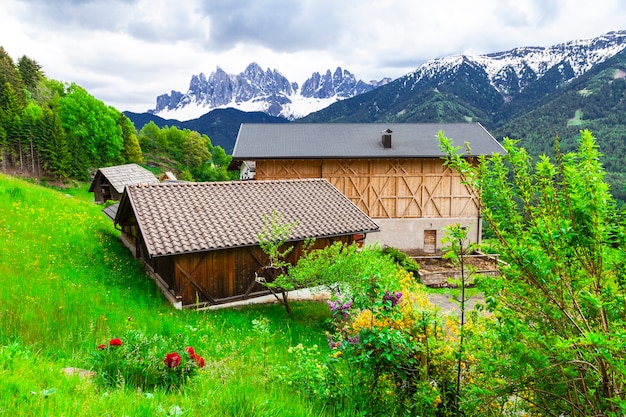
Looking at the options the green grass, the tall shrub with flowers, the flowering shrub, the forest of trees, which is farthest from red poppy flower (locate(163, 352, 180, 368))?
the forest of trees

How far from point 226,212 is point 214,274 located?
2432 mm

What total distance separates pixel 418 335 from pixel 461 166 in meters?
2.40

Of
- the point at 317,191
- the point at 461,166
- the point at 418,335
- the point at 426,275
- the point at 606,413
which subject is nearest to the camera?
the point at 606,413

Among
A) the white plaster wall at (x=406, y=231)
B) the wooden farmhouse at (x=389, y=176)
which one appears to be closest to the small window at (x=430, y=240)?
the wooden farmhouse at (x=389, y=176)

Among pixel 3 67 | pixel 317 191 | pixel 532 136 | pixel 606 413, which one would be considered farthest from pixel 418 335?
pixel 532 136

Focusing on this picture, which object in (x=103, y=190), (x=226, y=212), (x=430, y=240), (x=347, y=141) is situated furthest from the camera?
(x=103, y=190)

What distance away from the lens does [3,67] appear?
59500 mm

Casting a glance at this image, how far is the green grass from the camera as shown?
149 inches

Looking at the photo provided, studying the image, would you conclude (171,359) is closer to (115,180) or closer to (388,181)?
(388,181)

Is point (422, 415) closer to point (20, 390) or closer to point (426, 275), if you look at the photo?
point (20, 390)

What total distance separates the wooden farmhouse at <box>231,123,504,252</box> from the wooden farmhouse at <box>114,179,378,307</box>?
8.50m

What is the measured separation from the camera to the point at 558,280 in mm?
3398

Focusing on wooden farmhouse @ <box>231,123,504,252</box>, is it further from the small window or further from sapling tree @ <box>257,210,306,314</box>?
sapling tree @ <box>257,210,306,314</box>

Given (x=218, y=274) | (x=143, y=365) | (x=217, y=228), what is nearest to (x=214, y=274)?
(x=218, y=274)
